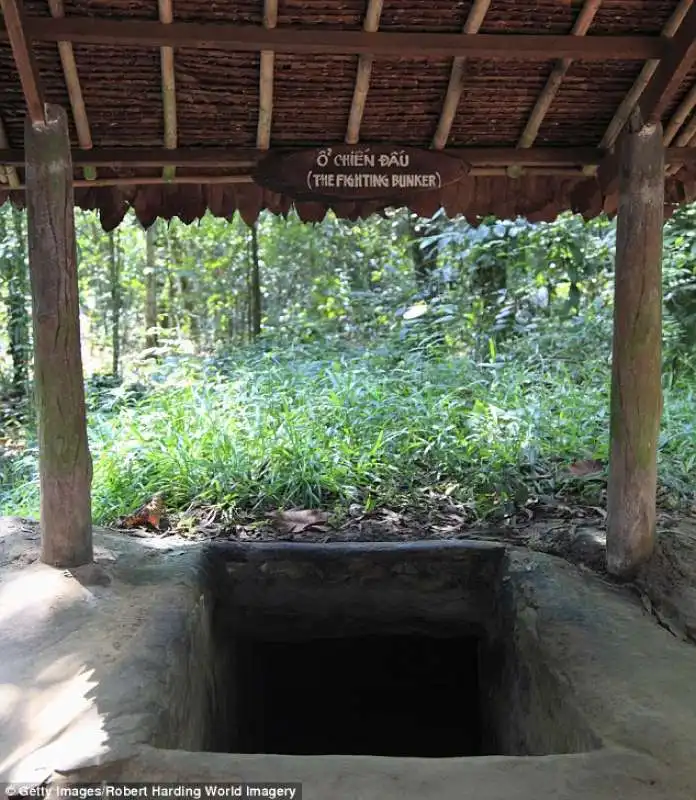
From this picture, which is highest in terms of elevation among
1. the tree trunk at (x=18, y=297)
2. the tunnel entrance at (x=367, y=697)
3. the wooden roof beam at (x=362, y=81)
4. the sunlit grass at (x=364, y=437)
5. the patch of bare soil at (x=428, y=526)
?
the wooden roof beam at (x=362, y=81)

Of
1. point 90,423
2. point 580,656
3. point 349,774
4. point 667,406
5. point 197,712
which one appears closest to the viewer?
point 349,774

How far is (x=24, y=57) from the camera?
3.06 m

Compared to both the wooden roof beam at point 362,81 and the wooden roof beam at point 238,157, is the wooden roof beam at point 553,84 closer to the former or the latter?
the wooden roof beam at point 238,157

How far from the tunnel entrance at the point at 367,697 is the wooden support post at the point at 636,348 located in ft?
5.97

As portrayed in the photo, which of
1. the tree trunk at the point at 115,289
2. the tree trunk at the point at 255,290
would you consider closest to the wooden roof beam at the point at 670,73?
the tree trunk at the point at 255,290

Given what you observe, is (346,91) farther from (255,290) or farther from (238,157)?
(255,290)

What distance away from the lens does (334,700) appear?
5.27 m

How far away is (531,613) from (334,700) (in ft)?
8.04

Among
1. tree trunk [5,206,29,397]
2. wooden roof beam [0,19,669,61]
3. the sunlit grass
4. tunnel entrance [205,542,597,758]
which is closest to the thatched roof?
wooden roof beam [0,19,669,61]

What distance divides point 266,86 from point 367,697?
162 inches

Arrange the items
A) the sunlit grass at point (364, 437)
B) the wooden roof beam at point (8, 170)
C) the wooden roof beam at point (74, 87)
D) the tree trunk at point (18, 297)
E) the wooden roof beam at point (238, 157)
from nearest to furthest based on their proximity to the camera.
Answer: the wooden roof beam at point (74, 87), the wooden roof beam at point (8, 170), the wooden roof beam at point (238, 157), the sunlit grass at point (364, 437), the tree trunk at point (18, 297)

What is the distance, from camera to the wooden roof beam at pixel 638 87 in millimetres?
3256

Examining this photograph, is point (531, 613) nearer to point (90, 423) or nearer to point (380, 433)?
point (380, 433)

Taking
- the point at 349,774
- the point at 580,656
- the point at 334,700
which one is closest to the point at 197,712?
the point at 349,774
